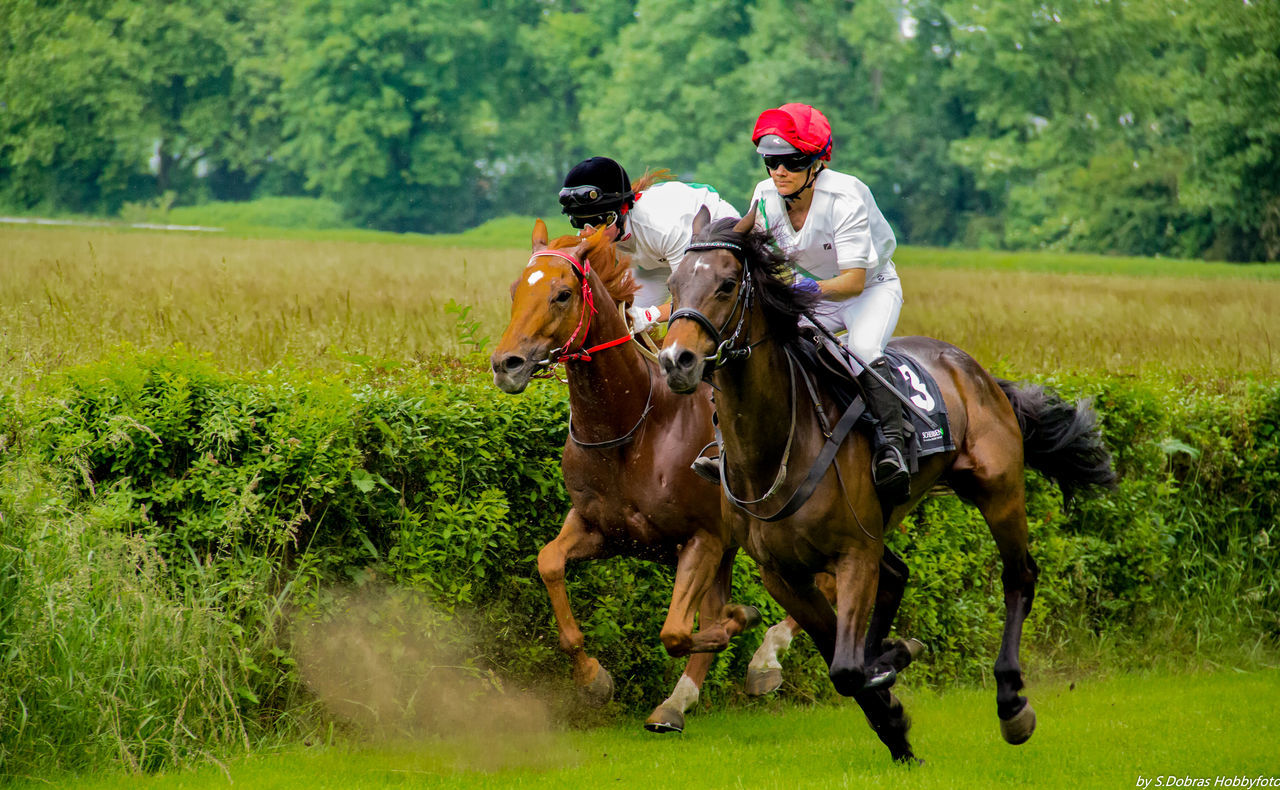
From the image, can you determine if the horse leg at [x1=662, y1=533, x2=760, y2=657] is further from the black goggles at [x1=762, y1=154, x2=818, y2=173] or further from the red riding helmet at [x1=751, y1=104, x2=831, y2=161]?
the red riding helmet at [x1=751, y1=104, x2=831, y2=161]

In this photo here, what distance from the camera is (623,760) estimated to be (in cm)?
611

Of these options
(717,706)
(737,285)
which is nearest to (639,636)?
(717,706)

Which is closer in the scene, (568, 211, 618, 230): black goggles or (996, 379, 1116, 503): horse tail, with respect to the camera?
(568, 211, 618, 230): black goggles

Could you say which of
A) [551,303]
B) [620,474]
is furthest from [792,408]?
[551,303]

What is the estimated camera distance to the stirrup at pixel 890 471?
536 centimetres

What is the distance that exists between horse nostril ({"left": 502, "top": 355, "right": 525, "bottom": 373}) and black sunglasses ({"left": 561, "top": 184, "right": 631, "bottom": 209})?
1.32 m

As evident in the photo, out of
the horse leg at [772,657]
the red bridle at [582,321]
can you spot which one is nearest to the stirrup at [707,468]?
the red bridle at [582,321]

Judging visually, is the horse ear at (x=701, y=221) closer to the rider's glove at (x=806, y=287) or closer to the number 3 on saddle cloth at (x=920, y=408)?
the rider's glove at (x=806, y=287)

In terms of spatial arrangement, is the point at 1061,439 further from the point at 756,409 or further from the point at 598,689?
the point at 598,689

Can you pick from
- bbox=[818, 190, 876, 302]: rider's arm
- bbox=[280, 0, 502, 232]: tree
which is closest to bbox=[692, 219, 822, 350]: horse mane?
bbox=[818, 190, 876, 302]: rider's arm

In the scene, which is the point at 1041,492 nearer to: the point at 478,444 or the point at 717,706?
the point at 717,706

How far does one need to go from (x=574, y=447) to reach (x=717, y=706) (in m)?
2.16

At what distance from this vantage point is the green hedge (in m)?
5.29

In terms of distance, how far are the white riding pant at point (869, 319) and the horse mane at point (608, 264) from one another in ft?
3.30
